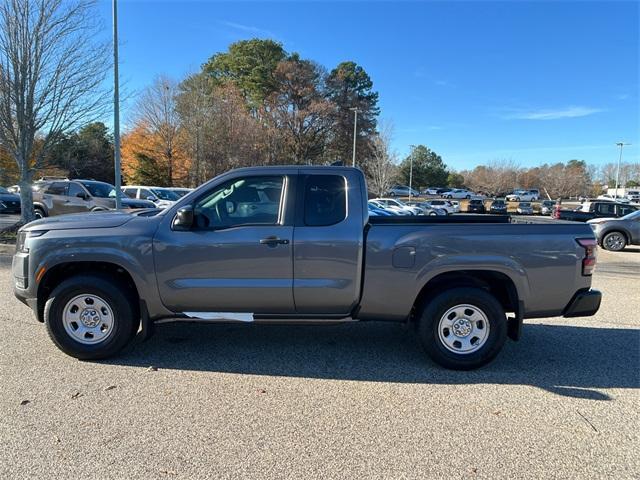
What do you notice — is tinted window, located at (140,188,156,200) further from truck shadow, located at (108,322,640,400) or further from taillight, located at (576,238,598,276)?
taillight, located at (576,238,598,276)

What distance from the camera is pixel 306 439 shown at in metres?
3.10

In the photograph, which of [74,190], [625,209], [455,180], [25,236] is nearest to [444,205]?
[625,209]

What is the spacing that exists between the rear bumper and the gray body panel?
0.08 meters

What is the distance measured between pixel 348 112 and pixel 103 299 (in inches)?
2051

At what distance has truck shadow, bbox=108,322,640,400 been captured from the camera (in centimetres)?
420

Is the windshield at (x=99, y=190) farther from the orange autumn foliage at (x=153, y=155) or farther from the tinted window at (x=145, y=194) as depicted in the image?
the orange autumn foliage at (x=153, y=155)

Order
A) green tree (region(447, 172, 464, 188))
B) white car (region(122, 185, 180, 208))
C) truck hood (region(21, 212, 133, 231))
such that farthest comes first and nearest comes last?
green tree (region(447, 172, 464, 188)) < white car (region(122, 185, 180, 208)) < truck hood (region(21, 212, 133, 231))

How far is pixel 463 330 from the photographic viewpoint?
4328 mm

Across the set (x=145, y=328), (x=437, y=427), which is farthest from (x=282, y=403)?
(x=145, y=328)

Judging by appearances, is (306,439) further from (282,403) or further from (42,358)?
(42,358)

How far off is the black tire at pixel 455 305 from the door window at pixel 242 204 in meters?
1.69

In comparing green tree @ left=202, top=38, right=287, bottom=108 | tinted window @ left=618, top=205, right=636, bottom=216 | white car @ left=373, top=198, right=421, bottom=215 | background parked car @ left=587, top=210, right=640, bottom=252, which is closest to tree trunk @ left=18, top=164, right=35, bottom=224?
background parked car @ left=587, top=210, right=640, bottom=252

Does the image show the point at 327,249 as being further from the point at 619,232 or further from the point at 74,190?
the point at 74,190

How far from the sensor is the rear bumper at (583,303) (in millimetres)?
4316
